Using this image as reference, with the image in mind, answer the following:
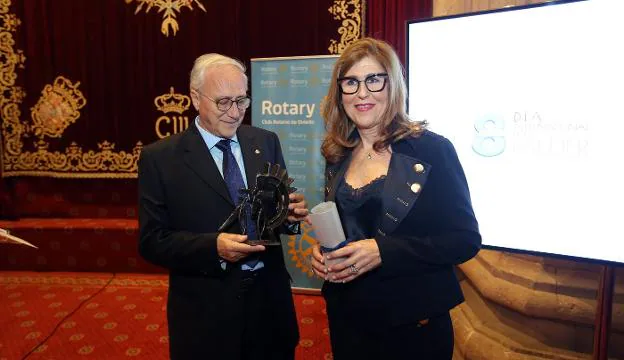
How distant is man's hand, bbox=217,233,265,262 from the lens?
5.11ft

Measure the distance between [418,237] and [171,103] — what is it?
12.5 ft

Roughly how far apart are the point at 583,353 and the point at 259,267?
61.7 inches

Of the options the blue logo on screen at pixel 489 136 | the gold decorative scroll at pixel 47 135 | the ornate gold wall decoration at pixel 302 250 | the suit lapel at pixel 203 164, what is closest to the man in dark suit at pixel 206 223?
the suit lapel at pixel 203 164

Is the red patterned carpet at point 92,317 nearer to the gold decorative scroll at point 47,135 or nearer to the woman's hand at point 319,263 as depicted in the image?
the gold decorative scroll at point 47,135

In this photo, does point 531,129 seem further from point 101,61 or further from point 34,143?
point 34,143

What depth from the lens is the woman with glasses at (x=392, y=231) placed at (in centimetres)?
137

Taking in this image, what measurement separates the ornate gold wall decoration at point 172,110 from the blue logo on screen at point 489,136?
326 centimetres

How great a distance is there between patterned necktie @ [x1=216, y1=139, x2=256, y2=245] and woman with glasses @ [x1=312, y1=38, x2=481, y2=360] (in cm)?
37

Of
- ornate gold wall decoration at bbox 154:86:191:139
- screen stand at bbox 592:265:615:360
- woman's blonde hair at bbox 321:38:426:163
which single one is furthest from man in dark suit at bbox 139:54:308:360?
ornate gold wall decoration at bbox 154:86:191:139

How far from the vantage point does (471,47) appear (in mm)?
2078

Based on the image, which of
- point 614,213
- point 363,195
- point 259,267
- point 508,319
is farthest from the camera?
point 508,319

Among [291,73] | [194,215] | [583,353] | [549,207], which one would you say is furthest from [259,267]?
[291,73]

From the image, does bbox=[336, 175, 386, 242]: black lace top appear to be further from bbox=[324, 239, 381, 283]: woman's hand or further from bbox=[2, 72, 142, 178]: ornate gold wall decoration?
bbox=[2, 72, 142, 178]: ornate gold wall decoration

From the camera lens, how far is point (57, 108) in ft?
15.5
